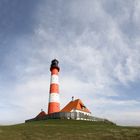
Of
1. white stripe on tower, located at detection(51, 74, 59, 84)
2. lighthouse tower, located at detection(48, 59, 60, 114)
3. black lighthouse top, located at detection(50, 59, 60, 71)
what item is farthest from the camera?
black lighthouse top, located at detection(50, 59, 60, 71)

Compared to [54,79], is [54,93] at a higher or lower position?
lower

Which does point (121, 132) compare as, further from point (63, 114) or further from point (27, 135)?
point (63, 114)

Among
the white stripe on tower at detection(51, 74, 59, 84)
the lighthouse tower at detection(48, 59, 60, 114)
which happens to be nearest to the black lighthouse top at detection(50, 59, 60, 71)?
the lighthouse tower at detection(48, 59, 60, 114)

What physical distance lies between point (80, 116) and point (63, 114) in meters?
4.02

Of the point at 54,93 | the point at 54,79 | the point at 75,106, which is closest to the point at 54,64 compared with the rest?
the point at 54,79

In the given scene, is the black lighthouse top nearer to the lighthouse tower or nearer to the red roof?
the lighthouse tower

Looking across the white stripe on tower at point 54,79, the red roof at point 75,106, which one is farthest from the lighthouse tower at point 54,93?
the red roof at point 75,106

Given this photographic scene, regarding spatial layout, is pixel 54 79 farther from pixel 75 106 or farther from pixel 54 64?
pixel 75 106

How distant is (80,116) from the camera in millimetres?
57219

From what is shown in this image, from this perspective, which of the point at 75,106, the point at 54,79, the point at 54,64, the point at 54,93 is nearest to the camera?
the point at 54,93

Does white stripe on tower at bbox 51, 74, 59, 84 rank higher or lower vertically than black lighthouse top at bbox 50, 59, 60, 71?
lower

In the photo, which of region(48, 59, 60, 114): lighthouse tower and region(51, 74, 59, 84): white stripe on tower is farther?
region(51, 74, 59, 84): white stripe on tower

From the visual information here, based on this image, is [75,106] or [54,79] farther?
[75,106]

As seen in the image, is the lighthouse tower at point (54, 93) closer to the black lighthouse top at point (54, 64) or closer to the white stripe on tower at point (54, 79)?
the white stripe on tower at point (54, 79)
